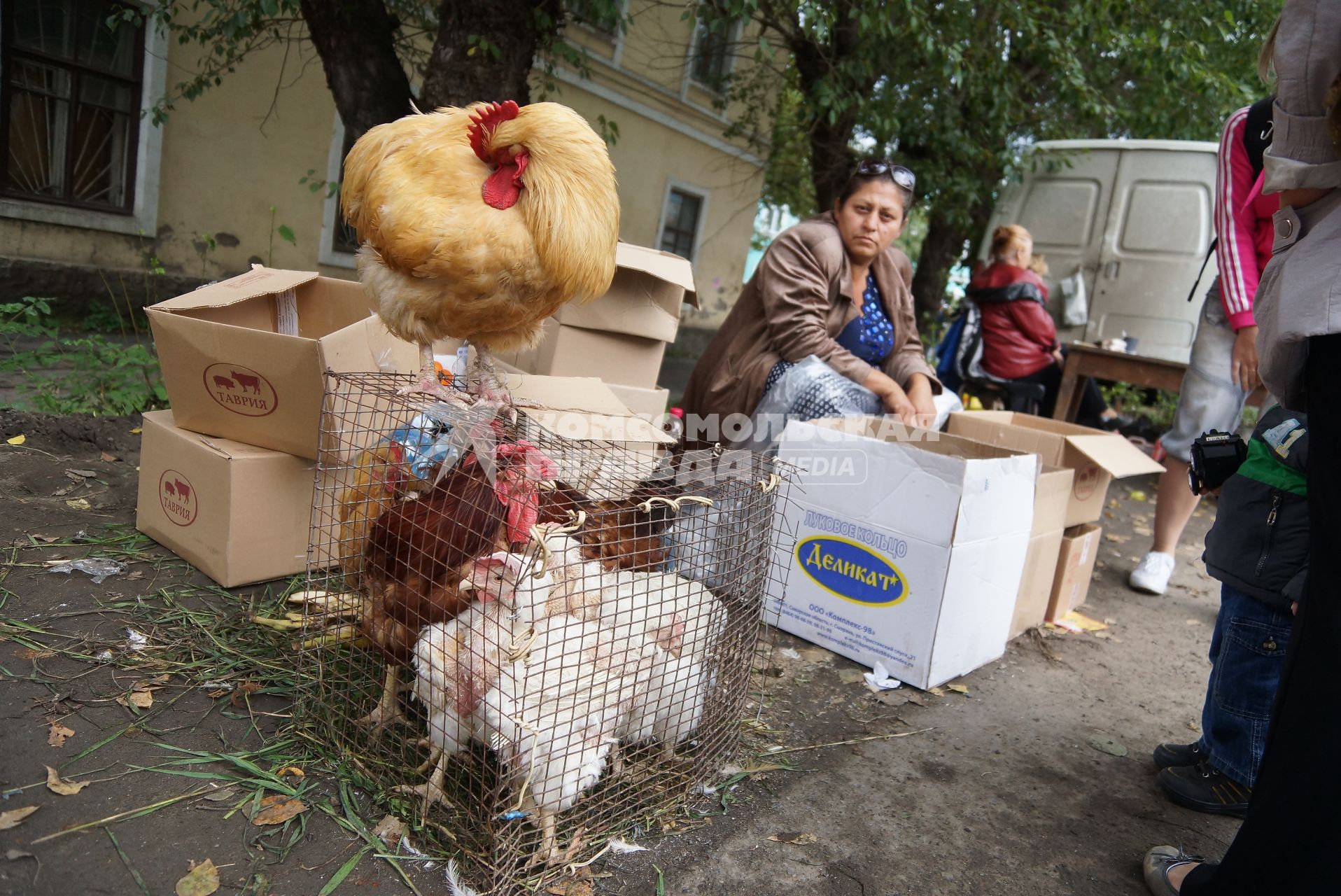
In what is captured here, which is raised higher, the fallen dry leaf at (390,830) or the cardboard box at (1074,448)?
the cardboard box at (1074,448)

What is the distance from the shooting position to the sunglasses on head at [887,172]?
3.49m

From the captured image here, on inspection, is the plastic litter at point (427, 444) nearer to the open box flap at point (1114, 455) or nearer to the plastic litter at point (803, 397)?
the plastic litter at point (803, 397)

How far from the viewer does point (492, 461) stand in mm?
1730

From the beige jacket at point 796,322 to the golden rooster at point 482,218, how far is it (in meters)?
1.35

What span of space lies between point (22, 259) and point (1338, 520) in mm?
7831

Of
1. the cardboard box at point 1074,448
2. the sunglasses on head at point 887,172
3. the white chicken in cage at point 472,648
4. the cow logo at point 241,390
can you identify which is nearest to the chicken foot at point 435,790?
the white chicken in cage at point 472,648

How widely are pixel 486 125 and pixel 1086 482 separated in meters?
2.66

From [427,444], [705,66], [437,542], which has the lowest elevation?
[437,542]

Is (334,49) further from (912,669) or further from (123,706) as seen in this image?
(912,669)

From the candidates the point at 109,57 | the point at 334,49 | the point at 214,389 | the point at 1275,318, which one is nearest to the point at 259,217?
the point at 109,57

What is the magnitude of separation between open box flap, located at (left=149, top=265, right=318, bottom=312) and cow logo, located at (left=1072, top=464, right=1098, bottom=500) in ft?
9.90

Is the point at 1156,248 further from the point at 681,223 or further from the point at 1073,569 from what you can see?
the point at 681,223

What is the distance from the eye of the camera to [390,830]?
1646mm

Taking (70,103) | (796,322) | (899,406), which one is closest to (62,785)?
(796,322)
